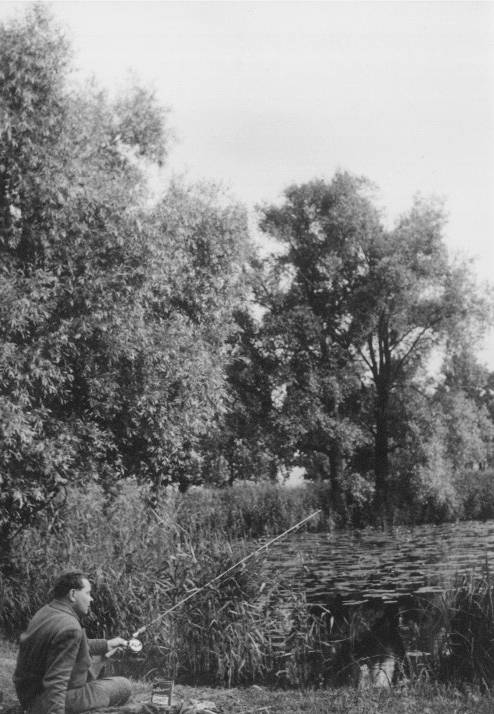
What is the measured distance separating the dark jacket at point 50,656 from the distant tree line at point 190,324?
7843 millimetres

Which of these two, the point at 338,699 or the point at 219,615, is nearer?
the point at 338,699

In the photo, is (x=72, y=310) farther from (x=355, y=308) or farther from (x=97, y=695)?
(x=355, y=308)

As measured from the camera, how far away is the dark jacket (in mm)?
5500

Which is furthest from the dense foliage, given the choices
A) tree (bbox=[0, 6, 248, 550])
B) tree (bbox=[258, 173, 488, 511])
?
tree (bbox=[0, 6, 248, 550])

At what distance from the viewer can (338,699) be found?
7996 millimetres

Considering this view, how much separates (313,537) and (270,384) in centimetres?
754

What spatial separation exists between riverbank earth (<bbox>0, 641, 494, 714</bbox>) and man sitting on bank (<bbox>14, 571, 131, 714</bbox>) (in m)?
1.93

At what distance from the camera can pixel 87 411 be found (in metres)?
16.6

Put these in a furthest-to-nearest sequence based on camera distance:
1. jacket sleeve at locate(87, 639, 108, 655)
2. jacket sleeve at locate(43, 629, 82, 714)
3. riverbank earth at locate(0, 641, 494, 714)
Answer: riverbank earth at locate(0, 641, 494, 714) < jacket sleeve at locate(87, 639, 108, 655) < jacket sleeve at locate(43, 629, 82, 714)

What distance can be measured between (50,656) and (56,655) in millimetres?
48

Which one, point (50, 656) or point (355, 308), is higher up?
point (355, 308)

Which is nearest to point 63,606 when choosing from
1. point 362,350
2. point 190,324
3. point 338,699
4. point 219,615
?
point 338,699

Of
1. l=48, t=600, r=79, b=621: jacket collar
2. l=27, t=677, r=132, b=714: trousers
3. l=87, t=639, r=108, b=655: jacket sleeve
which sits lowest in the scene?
l=27, t=677, r=132, b=714: trousers

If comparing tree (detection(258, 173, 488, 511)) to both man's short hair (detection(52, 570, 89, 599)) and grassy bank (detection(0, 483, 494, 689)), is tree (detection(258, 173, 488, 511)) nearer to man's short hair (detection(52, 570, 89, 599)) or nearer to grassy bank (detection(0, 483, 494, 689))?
grassy bank (detection(0, 483, 494, 689))
